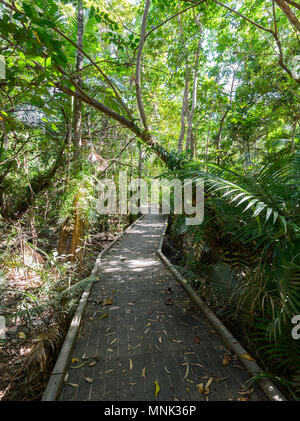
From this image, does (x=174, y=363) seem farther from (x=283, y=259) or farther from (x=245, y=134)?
(x=245, y=134)

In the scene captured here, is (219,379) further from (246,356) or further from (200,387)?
(246,356)

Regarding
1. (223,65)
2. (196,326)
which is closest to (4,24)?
(196,326)

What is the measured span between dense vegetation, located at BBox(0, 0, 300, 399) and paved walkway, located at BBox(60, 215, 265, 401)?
0.40 meters

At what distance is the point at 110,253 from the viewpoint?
261 inches

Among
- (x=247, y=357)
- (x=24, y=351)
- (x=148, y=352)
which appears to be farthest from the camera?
(x=24, y=351)

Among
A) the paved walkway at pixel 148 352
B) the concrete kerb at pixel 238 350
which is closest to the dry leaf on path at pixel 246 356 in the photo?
the concrete kerb at pixel 238 350

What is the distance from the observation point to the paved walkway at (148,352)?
1981 millimetres

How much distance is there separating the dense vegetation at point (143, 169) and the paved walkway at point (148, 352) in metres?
0.40

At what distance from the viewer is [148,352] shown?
2477 mm

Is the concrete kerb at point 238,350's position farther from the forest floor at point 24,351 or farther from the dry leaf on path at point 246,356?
the forest floor at point 24,351

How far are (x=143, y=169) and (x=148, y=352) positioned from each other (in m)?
3.89

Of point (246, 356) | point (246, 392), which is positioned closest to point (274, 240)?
point (246, 356)

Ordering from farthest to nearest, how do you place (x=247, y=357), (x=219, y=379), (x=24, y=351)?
(x=24, y=351) → (x=247, y=357) → (x=219, y=379)

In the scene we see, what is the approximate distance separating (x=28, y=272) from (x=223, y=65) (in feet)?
29.8
